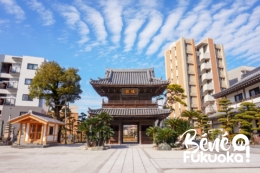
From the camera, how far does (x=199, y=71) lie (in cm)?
4106

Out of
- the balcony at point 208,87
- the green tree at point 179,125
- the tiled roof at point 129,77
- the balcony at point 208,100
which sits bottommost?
the green tree at point 179,125

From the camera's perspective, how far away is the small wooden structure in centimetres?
1816

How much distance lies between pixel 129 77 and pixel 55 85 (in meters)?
9.98

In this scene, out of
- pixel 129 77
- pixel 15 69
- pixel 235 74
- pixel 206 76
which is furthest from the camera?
pixel 235 74

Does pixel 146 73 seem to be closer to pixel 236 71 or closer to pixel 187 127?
pixel 187 127

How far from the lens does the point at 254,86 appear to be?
59.4 ft

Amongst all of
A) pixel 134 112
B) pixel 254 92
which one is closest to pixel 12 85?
pixel 134 112

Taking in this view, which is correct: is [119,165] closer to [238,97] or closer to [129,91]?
[129,91]

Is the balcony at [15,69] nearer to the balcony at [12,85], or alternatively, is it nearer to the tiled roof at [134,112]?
the balcony at [12,85]

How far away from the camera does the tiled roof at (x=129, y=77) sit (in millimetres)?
21562

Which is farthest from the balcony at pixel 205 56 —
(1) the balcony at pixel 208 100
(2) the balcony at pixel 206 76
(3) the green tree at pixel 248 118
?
(3) the green tree at pixel 248 118

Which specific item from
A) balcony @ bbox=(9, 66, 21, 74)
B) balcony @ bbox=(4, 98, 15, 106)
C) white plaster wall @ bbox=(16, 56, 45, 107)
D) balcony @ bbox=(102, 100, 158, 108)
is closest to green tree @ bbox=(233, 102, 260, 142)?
balcony @ bbox=(102, 100, 158, 108)

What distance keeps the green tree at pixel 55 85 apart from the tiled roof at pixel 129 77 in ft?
13.4

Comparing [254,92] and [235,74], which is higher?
[235,74]
